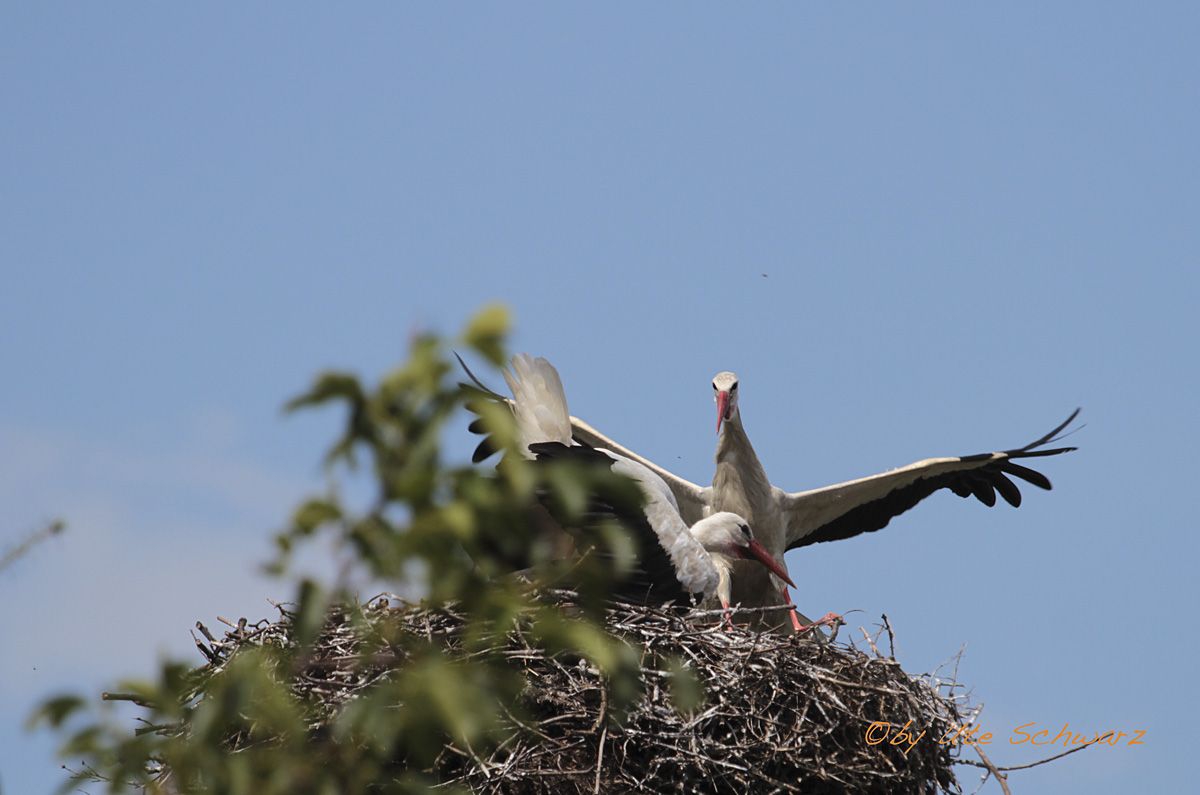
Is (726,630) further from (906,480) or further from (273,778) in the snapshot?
(273,778)

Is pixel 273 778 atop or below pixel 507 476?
below

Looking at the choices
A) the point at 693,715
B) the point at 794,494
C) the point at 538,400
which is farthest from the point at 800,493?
the point at 693,715

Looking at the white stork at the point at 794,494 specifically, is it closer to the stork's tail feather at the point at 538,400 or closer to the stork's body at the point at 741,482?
the stork's body at the point at 741,482

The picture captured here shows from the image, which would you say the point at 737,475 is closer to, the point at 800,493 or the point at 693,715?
the point at 800,493

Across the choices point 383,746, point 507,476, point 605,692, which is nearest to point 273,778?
point 383,746

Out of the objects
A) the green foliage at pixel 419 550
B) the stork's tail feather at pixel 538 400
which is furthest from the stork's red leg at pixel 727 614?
the green foliage at pixel 419 550

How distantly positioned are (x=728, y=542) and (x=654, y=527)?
86 cm

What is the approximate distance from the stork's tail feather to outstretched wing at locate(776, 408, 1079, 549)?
1569 millimetres

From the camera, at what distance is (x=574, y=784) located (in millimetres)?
4863

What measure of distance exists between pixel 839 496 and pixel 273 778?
6519 millimetres

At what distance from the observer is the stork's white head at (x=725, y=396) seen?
7.60 m

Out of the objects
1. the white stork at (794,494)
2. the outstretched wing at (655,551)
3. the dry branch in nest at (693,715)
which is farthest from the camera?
the white stork at (794,494)

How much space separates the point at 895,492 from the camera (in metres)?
8.27

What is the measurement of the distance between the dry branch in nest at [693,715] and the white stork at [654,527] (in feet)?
1.30
